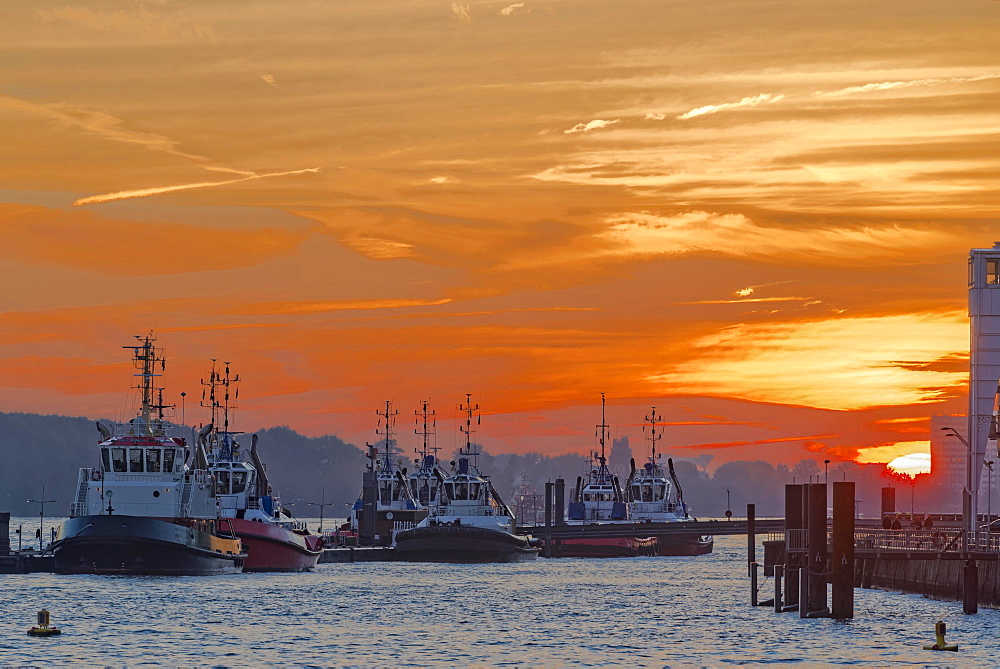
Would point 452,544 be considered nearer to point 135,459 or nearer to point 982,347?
point 135,459

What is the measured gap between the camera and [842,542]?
222 ft

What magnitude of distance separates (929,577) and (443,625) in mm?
29931

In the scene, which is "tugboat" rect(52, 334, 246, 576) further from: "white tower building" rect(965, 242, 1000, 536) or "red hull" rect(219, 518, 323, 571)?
"white tower building" rect(965, 242, 1000, 536)

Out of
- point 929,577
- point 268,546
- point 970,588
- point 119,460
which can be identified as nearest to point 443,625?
point 970,588

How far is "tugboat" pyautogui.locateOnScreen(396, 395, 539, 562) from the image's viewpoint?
482ft

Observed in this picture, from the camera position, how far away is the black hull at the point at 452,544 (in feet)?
481

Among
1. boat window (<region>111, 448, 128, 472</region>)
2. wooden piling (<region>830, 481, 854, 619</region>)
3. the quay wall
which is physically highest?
boat window (<region>111, 448, 128, 472</region>)

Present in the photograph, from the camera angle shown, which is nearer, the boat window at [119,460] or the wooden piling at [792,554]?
the wooden piling at [792,554]

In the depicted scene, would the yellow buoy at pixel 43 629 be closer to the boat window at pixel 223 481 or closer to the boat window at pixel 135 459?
the boat window at pixel 135 459

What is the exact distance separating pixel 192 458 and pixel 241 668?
5547cm

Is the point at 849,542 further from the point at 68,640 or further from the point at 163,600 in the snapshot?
the point at 163,600

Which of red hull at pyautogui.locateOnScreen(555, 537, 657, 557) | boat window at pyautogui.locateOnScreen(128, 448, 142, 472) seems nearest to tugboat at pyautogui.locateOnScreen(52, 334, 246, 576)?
boat window at pyautogui.locateOnScreen(128, 448, 142, 472)

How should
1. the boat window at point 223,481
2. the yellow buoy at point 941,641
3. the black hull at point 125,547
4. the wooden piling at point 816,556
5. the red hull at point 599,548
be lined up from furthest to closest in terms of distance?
the red hull at point 599,548 < the boat window at point 223,481 < the black hull at point 125,547 < the wooden piling at point 816,556 < the yellow buoy at point 941,641

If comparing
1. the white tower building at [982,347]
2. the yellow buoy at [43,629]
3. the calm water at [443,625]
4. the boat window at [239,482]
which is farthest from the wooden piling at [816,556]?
the boat window at [239,482]
